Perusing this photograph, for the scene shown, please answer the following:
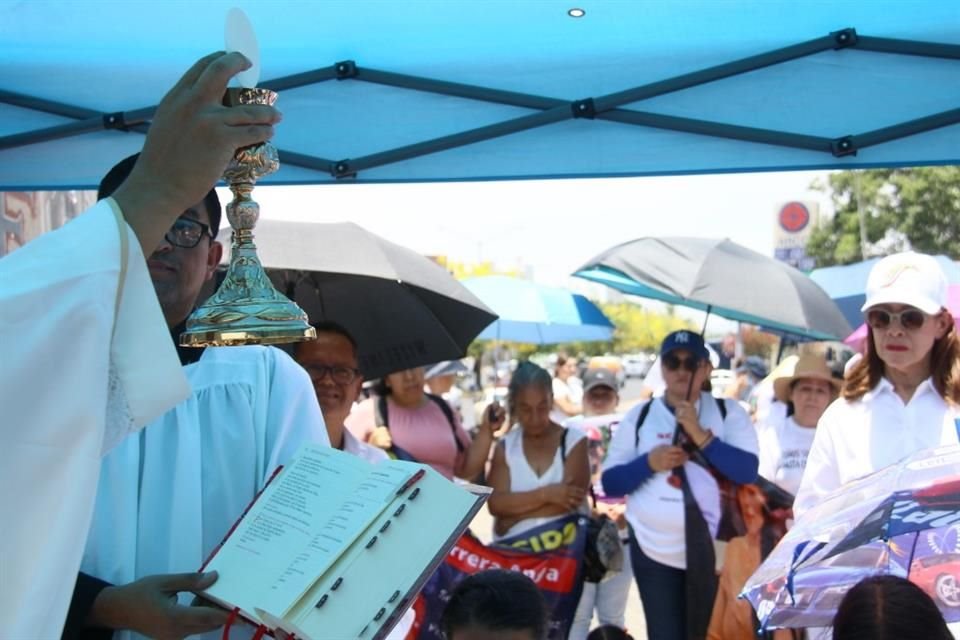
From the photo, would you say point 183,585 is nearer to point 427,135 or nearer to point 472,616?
point 472,616

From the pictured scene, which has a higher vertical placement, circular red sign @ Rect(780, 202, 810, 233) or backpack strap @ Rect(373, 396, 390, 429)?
backpack strap @ Rect(373, 396, 390, 429)

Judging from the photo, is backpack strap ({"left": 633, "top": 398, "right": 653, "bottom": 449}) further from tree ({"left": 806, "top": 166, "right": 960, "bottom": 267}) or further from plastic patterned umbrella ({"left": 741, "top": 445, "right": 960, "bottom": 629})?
tree ({"left": 806, "top": 166, "right": 960, "bottom": 267})

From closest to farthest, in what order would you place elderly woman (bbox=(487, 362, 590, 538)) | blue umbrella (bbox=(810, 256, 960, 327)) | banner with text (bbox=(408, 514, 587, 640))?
banner with text (bbox=(408, 514, 587, 640)), elderly woman (bbox=(487, 362, 590, 538)), blue umbrella (bbox=(810, 256, 960, 327))

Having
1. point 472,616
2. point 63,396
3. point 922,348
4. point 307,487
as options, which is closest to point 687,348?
point 922,348

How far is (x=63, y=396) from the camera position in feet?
3.43

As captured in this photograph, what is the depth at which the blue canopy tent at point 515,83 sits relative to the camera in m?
3.28

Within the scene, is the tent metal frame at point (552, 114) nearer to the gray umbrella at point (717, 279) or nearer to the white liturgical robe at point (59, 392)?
the gray umbrella at point (717, 279)

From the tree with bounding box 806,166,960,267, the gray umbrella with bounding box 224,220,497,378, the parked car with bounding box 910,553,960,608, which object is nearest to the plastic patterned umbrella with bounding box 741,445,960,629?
the parked car with bounding box 910,553,960,608

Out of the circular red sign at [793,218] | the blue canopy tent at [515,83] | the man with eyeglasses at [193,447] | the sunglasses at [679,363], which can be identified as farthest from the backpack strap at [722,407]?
the circular red sign at [793,218]

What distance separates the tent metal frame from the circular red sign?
47.0 m

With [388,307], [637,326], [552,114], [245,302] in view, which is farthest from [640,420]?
[637,326]

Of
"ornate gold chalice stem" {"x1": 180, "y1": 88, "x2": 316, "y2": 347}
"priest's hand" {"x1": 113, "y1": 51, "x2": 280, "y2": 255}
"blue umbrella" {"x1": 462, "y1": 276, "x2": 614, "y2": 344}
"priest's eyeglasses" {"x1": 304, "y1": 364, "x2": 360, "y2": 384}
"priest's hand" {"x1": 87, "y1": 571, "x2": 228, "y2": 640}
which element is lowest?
"blue umbrella" {"x1": 462, "y1": 276, "x2": 614, "y2": 344}

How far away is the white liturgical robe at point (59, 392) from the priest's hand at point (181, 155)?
0.03 meters

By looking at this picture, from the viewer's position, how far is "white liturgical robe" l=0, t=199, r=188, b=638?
104 centimetres
